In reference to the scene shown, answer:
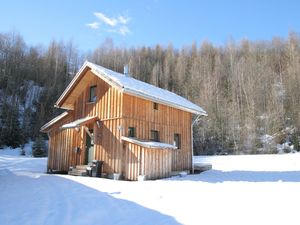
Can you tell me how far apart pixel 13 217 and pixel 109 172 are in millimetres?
8598

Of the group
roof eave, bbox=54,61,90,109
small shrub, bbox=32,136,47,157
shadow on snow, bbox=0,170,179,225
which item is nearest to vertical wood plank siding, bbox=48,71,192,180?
roof eave, bbox=54,61,90,109

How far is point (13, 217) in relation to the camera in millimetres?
6066

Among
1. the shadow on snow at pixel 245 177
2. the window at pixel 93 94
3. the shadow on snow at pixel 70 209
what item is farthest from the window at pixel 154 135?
the shadow on snow at pixel 70 209

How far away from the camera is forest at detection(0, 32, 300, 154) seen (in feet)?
119

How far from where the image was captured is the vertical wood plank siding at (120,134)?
14.0 m

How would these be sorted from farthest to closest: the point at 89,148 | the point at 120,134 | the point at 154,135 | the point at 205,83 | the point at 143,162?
the point at 205,83, the point at 154,135, the point at 89,148, the point at 120,134, the point at 143,162

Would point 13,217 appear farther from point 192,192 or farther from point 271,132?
point 271,132

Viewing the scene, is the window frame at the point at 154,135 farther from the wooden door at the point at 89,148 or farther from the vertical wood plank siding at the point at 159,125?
the wooden door at the point at 89,148

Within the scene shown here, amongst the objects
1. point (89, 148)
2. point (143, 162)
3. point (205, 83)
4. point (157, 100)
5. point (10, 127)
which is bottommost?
point (143, 162)

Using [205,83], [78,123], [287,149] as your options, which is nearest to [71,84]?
[78,123]

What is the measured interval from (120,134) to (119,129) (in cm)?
26

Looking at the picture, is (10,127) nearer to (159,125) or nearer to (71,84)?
(71,84)

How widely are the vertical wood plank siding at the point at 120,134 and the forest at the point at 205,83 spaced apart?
18664 millimetres

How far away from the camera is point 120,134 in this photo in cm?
1445
